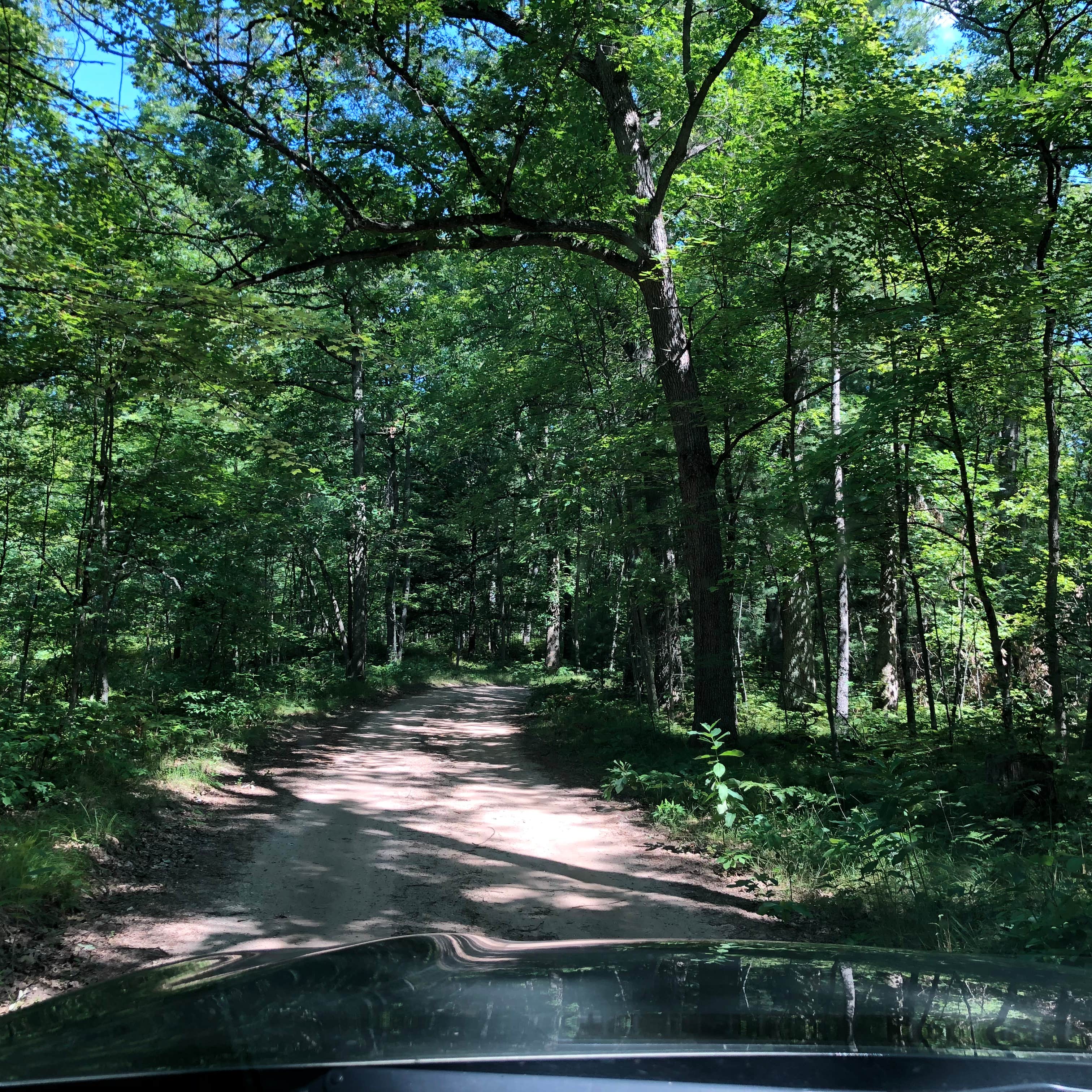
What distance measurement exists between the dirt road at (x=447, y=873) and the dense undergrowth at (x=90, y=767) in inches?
27.9

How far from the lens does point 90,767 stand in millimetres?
7977

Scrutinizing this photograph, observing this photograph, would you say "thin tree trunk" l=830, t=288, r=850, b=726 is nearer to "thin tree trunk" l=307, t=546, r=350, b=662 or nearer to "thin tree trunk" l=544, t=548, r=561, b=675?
"thin tree trunk" l=544, t=548, r=561, b=675

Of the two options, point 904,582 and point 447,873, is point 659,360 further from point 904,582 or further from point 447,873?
point 447,873

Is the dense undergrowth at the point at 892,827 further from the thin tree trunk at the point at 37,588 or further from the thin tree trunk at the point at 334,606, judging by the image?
the thin tree trunk at the point at 334,606

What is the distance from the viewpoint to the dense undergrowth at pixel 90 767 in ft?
16.8

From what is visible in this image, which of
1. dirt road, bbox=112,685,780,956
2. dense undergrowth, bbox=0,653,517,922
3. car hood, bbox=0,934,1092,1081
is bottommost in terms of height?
dirt road, bbox=112,685,780,956

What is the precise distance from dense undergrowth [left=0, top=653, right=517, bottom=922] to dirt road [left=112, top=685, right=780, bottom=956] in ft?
2.32

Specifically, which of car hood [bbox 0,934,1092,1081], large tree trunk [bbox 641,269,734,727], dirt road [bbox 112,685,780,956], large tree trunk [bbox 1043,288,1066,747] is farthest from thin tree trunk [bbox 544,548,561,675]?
car hood [bbox 0,934,1092,1081]

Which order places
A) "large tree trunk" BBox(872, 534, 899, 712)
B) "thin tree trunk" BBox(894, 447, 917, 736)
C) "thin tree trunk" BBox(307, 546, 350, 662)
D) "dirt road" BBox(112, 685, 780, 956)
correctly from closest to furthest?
"dirt road" BBox(112, 685, 780, 956), "thin tree trunk" BBox(894, 447, 917, 736), "large tree trunk" BBox(872, 534, 899, 712), "thin tree trunk" BBox(307, 546, 350, 662)

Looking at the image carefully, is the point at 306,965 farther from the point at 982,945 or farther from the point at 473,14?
the point at 473,14

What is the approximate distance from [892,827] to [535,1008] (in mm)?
5360

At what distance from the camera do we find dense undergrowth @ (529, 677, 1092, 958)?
14.6ft

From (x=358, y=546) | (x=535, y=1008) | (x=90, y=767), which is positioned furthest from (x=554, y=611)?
(x=535, y=1008)

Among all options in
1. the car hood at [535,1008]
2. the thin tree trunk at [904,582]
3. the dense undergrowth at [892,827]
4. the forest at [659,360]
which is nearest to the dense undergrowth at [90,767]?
the forest at [659,360]
